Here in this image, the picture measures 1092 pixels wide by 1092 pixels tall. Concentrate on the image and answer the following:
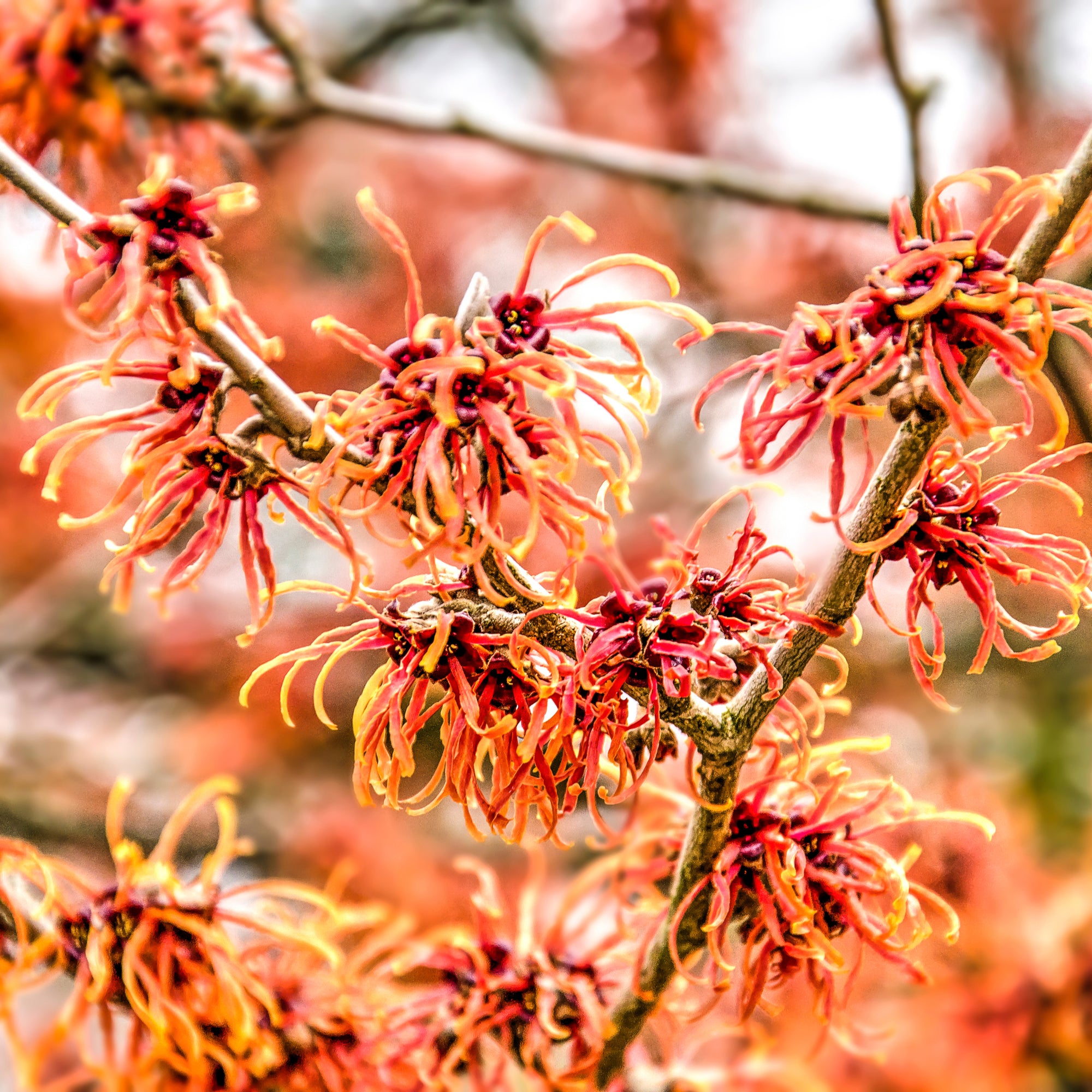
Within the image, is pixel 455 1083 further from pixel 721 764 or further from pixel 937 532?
pixel 937 532

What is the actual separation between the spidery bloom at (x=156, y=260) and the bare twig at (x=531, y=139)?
4.20ft

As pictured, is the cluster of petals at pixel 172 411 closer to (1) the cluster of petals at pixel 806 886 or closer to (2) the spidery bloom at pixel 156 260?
(2) the spidery bloom at pixel 156 260

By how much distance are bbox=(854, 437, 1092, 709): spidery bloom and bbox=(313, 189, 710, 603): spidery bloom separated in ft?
0.75

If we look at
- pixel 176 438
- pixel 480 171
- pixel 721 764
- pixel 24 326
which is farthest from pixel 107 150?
pixel 24 326

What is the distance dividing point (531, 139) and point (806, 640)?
1.48 m

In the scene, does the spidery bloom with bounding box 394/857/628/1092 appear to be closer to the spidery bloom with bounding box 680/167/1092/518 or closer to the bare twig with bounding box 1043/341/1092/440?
the spidery bloom with bounding box 680/167/1092/518

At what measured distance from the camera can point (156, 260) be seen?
69 centimetres

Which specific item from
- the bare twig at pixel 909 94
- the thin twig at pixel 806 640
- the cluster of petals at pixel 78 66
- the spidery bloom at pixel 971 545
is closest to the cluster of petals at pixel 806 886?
the thin twig at pixel 806 640

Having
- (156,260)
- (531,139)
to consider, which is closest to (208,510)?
(156,260)

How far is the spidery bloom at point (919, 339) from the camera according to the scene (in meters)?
0.65

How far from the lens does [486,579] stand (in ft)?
2.34

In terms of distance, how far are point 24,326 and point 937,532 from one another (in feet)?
15.0

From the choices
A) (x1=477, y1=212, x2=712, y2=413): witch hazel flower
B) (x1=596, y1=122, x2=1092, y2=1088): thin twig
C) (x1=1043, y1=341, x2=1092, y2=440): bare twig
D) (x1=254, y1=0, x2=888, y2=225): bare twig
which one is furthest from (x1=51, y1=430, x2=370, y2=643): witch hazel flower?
(x1=254, y1=0, x2=888, y2=225): bare twig

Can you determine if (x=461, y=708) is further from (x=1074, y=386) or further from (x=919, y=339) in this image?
(x=1074, y=386)
